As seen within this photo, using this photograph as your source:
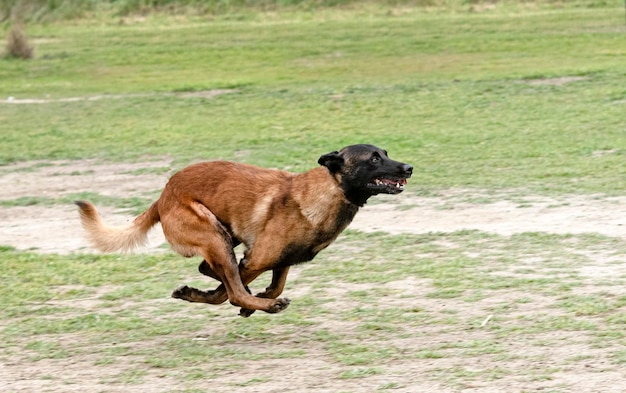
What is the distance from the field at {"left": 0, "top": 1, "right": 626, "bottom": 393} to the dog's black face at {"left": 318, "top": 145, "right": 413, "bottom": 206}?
0.82 meters

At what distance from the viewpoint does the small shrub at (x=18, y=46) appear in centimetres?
2561

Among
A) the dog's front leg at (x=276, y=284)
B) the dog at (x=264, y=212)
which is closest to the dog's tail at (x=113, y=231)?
the dog at (x=264, y=212)

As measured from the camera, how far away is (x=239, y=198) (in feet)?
23.2

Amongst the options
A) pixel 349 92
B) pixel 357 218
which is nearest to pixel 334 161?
pixel 357 218

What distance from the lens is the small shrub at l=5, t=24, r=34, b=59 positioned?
25609mm

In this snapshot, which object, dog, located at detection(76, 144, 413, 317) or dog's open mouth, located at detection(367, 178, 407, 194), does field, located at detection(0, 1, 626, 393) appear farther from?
dog's open mouth, located at detection(367, 178, 407, 194)

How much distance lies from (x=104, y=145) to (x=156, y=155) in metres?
1.37

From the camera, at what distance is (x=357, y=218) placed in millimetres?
10406

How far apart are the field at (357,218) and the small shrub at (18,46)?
1.27m

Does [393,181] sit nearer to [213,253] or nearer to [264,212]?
[264,212]

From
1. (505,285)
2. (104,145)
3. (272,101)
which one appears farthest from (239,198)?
(272,101)

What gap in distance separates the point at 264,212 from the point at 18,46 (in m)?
20.0

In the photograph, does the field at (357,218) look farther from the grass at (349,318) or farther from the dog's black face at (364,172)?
the dog's black face at (364,172)

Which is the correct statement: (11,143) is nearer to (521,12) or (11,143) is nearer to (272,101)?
(272,101)
